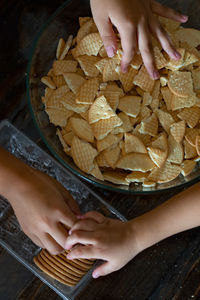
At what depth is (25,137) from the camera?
777 millimetres

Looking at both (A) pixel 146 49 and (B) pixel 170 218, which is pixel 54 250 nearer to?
(B) pixel 170 218

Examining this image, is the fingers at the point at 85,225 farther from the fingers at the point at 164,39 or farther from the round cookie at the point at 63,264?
the fingers at the point at 164,39

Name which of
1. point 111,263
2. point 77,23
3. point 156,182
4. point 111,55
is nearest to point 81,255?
point 111,263

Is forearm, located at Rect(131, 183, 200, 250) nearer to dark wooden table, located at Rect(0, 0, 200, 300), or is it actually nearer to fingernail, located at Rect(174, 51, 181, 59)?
dark wooden table, located at Rect(0, 0, 200, 300)

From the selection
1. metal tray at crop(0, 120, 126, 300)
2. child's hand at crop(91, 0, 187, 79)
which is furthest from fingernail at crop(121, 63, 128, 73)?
metal tray at crop(0, 120, 126, 300)

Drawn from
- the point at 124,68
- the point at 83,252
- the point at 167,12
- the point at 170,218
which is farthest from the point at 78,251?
the point at 167,12

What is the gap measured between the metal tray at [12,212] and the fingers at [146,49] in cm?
26

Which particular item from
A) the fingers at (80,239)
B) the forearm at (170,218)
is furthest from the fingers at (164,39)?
the fingers at (80,239)

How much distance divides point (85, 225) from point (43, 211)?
0.24ft

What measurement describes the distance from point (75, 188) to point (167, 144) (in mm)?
214

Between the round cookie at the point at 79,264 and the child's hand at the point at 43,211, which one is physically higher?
the child's hand at the point at 43,211

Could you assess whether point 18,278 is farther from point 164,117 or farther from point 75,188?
point 164,117

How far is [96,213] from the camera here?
66 centimetres

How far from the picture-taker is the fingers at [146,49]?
68cm
